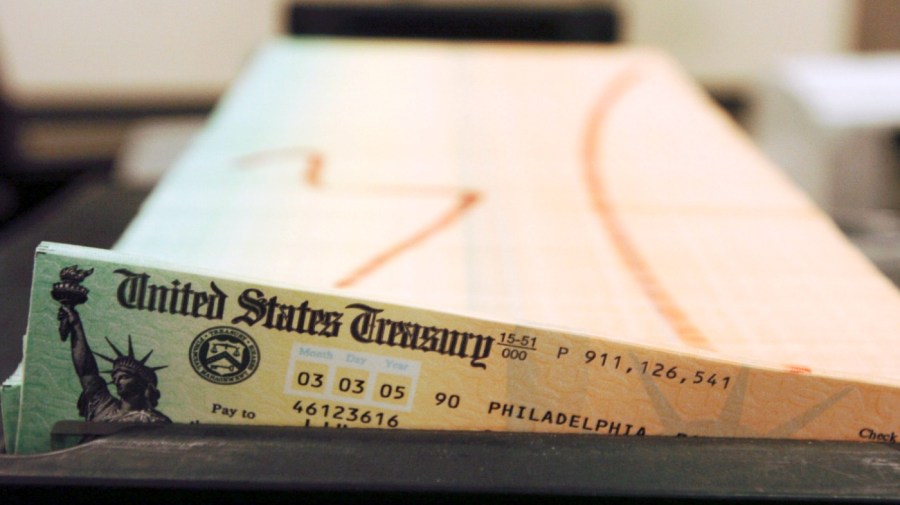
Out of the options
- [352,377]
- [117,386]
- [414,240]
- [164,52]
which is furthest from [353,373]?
[164,52]

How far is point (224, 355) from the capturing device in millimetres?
408

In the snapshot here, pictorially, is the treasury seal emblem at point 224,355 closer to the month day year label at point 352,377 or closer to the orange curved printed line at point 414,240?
the month day year label at point 352,377

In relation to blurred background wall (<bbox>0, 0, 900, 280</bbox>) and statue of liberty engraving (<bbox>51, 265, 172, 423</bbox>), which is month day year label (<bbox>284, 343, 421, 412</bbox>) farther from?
blurred background wall (<bbox>0, 0, 900, 280</bbox>)

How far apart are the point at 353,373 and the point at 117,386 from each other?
0.41ft

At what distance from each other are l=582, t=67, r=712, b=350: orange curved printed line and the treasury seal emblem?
27 cm

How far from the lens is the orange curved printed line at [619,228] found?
20.4 inches

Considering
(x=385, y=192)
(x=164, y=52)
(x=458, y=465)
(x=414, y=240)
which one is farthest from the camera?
(x=164, y=52)

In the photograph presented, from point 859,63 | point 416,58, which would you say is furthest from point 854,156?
point 416,58

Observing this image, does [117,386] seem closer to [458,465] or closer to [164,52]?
[458,465]

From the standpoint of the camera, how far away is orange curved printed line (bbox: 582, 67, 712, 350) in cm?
52

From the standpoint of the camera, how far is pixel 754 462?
0.40 metres

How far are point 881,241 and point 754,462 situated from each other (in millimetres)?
811

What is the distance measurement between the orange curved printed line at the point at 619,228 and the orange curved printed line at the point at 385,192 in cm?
12

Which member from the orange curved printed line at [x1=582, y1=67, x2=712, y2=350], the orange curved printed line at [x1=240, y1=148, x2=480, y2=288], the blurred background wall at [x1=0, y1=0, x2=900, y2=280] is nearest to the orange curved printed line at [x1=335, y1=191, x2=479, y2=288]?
the orange curved printed line at [x1=240, y1=148, x2=480, y2=288]
